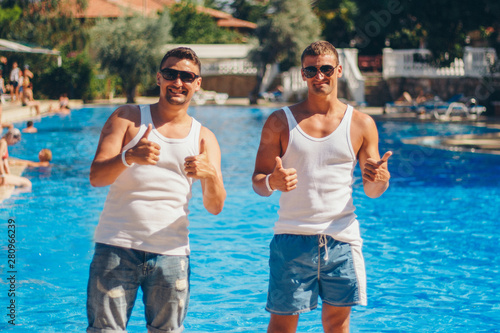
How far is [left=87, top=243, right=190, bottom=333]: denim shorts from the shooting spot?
10.2 feet

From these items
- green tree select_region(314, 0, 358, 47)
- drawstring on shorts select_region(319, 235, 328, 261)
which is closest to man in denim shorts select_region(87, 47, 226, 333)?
drawstring on shorts select_region(319, 235, 328, 261)

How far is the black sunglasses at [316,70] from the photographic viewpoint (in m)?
3.52

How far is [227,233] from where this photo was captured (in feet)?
30.3

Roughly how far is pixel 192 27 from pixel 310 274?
166ft

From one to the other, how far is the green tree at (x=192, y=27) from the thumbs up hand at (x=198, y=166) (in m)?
48.6

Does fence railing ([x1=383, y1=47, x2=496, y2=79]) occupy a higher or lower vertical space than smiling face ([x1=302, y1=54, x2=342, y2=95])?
higher

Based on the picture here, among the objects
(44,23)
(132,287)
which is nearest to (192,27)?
(44,23)

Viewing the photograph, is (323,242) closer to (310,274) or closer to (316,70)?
(310,274)

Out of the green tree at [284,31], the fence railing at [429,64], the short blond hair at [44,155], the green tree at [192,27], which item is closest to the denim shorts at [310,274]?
the short blond hair at [44,155]

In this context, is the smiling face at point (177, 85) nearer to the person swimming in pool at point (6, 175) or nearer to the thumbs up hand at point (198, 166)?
the thumbs up hand at point (198, 166)

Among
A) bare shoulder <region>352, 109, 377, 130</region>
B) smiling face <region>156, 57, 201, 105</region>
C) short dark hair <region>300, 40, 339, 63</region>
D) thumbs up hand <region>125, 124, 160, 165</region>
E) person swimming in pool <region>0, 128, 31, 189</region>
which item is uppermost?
short dark hair <region>300, 40, 339, 63</region>

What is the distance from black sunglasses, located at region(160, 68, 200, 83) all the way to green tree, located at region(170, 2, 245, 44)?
48372 mm

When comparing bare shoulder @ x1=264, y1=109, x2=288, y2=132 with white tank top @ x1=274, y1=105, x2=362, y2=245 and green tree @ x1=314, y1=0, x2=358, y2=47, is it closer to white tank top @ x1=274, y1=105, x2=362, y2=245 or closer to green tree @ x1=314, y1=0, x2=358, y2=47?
white tank top @ x1=274, y1=105, x2=362, y2=245

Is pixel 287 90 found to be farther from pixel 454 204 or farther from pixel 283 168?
pixel 283 168
